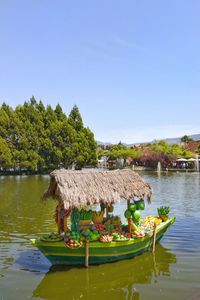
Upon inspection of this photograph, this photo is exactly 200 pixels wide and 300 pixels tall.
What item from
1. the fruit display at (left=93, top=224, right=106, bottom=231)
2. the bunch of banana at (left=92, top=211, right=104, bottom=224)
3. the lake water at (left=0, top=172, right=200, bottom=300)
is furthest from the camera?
the bunch of banana at (left=92, top=211, right=104, bottom=224)

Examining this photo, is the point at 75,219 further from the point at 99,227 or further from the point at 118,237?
the point at 118,237

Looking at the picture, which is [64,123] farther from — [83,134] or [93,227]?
[93,227]

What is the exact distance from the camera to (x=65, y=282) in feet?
40.6

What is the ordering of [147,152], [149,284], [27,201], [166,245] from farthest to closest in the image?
[147,152] → [27,201] → [166,245] → [149,284]

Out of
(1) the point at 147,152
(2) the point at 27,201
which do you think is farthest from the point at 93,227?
(1) the point at 147,152

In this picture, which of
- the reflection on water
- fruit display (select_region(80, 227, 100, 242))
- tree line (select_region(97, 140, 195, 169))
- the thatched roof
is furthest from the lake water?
tree line (select_region(97, 140, 195, 169))

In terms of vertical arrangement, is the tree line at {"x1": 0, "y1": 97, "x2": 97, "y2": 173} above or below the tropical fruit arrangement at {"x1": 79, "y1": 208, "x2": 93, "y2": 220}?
above

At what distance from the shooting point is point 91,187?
1416 centimetres

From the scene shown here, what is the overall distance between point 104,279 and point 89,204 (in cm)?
263

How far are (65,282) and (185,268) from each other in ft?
14.3

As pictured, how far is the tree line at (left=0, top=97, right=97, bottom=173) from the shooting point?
217 ft

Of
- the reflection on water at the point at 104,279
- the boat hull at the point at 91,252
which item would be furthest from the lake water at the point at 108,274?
the boat hull at the point at 91,252

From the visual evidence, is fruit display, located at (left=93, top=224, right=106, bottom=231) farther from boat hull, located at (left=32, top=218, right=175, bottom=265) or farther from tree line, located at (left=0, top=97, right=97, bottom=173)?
tree line, located at (left=0, top=97, right=97, bottom=173)

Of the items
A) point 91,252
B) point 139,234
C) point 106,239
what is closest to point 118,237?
point 106,239
